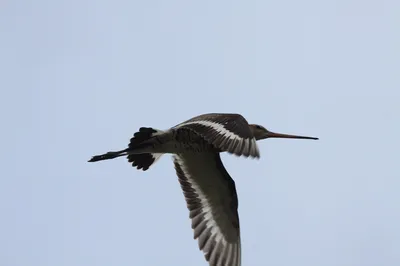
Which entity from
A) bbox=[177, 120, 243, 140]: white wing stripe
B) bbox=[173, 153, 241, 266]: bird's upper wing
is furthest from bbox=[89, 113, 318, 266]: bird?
bbox=[177, 120, 243, 140]: white wing stripe

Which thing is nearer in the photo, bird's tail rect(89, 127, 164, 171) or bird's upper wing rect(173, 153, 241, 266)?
bird's tail rect(89, 127, 164, 171)

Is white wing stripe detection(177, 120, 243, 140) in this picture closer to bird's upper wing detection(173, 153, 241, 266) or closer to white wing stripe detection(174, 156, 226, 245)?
bird's upper wing detection(173, 153, 241, 266)

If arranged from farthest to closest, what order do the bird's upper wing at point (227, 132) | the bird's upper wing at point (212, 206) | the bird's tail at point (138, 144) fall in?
the bird's upper wing at point (212, 206)
the bird's tail at point (138, 144)
the bird's upper wing at point (227, 132)

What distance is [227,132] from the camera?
925 cm

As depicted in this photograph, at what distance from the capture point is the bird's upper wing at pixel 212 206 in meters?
10.8

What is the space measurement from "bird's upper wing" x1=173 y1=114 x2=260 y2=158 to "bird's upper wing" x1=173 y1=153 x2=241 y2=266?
877mm

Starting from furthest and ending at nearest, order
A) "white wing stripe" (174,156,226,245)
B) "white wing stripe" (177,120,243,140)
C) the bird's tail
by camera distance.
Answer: "white wing stripe" (174,156,226,245), the bird's tail, "white wing stripe" (177,120,243,140)

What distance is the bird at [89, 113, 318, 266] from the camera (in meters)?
10.1

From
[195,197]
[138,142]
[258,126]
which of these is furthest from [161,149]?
[258,126]

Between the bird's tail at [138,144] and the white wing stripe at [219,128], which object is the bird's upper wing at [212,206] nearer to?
the bird's tail at [138,144]

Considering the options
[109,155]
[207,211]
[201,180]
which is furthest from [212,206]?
[109,155]

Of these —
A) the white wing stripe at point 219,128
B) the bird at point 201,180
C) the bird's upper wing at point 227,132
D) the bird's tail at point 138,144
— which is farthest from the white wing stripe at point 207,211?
the white wing stripe at point 219,128

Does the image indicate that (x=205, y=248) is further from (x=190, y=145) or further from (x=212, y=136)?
(x=212, y=136)

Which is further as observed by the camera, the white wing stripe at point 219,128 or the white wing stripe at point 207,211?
the white wing stripe at point 207,211
